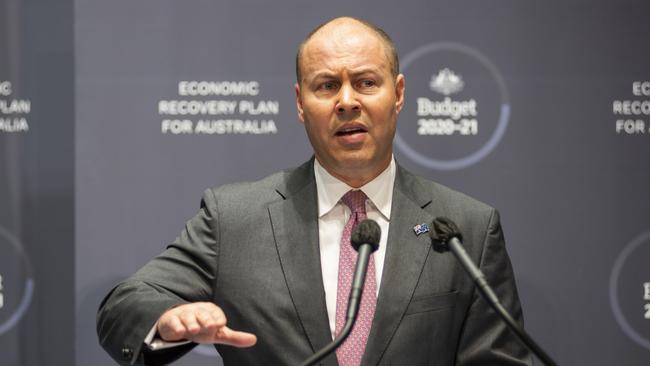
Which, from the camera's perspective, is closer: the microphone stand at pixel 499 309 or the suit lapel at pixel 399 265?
the microphone stand at pixel 499 309

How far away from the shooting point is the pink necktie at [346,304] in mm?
2408

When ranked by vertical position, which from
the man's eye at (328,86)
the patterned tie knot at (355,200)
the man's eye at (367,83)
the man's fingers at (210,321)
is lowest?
the man's fingers at (210,321)

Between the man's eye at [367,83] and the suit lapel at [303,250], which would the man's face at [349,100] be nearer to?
the man's eye at [367,83]

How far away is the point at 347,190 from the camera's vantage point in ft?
8.70

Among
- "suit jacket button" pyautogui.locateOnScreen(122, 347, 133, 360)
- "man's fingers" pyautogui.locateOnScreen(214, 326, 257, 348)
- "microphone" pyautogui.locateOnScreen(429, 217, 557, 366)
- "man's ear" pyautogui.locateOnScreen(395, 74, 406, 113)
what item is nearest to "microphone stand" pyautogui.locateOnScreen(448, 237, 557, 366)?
"microphone" pyautogui.locateOnScreen(429, 217, 557, 366)

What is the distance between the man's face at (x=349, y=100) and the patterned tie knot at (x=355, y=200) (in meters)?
0.05

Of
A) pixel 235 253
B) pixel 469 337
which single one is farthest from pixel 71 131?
pixel 469 337

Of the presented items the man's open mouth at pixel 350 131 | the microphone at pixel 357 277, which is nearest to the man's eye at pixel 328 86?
the man's open mouth at pixel 350 131

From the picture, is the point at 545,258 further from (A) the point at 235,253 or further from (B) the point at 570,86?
(A) the point at 235,253

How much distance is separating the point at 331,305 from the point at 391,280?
7.3 inches

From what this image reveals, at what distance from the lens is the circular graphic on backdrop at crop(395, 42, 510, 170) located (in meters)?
3.62

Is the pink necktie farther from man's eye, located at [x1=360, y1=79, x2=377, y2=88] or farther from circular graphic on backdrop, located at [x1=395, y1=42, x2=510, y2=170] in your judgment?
circular graphic on backdrop, located at [x1=395, y1=42, x2=510, y2=170]

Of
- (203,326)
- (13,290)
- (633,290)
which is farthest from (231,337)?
(633,290)

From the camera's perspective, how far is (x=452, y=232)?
1.87 m
